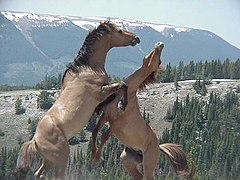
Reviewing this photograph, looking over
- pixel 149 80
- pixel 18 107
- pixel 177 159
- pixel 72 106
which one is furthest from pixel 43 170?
pixel 18 107

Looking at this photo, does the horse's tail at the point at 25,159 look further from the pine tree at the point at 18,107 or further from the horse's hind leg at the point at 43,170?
the pine tree at the point at 18,107

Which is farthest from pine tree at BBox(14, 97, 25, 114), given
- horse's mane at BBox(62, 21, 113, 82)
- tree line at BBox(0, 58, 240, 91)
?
horse's mane at BBox(62, 21, 113, 82)

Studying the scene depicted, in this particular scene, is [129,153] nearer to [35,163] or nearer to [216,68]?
[35,163]

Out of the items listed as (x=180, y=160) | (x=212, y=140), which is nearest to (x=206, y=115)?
(x=212, y=140)

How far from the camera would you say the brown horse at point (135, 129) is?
673 cm

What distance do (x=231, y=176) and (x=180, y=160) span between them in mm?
37939

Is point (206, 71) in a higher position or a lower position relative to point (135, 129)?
lower

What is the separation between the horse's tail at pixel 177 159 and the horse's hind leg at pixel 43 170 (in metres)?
1.63

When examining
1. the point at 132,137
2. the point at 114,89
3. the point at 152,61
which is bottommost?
the point at 132,137

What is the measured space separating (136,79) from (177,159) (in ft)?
3.52

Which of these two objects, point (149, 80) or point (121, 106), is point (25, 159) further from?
point (149, 80)

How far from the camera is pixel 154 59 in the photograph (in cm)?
695

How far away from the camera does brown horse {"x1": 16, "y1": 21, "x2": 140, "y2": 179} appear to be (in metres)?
6.03

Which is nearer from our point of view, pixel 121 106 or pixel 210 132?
pixel 121 106
